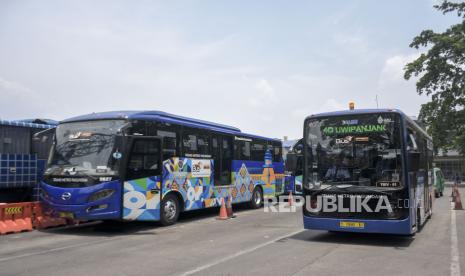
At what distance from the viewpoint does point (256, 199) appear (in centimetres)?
1952

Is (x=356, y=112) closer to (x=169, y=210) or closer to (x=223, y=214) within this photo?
(x=169, y=210)

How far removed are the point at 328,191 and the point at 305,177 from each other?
2.17 ft

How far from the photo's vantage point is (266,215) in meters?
16.7

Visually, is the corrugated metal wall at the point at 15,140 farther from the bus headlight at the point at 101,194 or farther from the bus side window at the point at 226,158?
the bus side window at the point at 226,158

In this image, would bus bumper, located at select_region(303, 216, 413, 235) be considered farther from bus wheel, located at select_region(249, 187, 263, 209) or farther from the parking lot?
bus wheel, located at select_region(249, 187, 263, 209)

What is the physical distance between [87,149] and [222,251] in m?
4.85

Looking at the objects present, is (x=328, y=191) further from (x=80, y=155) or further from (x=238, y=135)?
(x=238, y=135)

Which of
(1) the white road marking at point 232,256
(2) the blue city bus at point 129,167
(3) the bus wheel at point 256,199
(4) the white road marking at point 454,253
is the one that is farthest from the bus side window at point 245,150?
(4) the white road marking at point 454,253

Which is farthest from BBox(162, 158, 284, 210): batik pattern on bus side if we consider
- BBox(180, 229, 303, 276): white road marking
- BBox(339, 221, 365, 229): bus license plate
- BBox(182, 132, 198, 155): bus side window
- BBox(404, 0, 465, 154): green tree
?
BBox(404, 0, 465, 154): green tree

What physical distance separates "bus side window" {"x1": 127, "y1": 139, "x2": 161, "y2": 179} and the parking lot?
1.59 metres

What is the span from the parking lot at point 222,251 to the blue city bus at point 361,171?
0.54 m

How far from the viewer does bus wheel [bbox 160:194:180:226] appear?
13.1m

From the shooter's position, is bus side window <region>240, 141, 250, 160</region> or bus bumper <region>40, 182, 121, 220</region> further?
bus side window <region>240, 141, 250, 160</region>

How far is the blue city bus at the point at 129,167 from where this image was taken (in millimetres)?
11422
